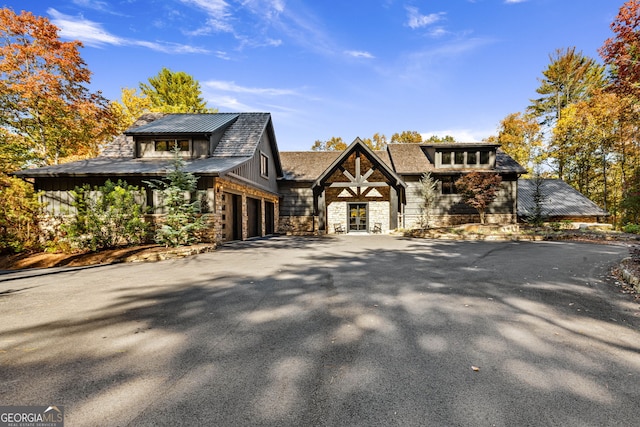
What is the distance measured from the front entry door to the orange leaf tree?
1705 centimetres

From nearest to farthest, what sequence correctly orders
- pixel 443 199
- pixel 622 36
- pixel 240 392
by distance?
pixel 240 392 < pixel 622 36 < pixel 443 199

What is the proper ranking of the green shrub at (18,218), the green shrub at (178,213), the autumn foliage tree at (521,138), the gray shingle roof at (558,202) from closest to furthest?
the green shrub at (18,218) → the green shrub at (178,213) → the gray shingle roof at (558,202) → the autumn foliage tree at (521,138)

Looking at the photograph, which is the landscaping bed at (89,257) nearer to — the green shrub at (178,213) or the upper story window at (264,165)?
the green shrub at (178,213)

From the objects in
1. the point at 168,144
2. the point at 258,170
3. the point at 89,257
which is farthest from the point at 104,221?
the point at 258,170

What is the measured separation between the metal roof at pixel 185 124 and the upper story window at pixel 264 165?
9.43 ft

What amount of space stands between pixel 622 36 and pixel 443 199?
13005 mm

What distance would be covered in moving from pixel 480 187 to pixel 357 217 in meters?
8.15

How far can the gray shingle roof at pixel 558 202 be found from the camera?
20.3m

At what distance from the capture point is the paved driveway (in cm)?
196

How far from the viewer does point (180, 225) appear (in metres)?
10.1

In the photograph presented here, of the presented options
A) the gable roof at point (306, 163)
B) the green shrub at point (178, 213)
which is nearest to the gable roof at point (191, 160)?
the green shrub at point (178, 213)

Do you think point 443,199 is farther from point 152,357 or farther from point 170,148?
point 152,357

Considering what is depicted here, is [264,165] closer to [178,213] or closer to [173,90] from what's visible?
[178,213]

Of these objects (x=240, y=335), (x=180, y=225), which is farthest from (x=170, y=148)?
(x=240, y=335)
